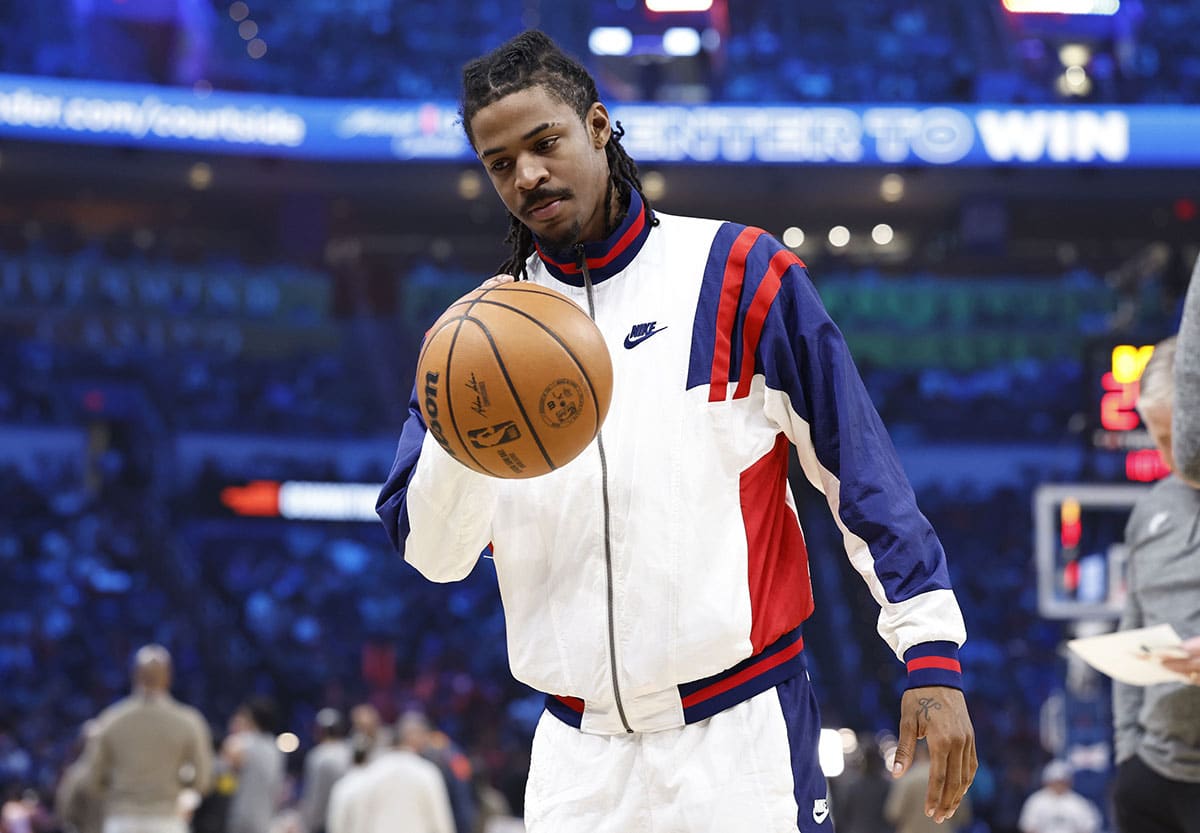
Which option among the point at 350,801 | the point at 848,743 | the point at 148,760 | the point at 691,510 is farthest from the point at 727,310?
the point at 848,743

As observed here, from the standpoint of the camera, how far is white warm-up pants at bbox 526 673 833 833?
7.52ft

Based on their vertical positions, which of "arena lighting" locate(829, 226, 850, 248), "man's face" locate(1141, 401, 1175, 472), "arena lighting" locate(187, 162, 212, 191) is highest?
"arena lighting" locate(187, 162, 212, 191)

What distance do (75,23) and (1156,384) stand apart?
1910 cm

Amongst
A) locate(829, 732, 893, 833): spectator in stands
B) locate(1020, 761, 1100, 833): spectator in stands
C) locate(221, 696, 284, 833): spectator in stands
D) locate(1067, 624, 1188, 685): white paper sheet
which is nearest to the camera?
locate(1067, 624, 1188, 685): white paper sheet

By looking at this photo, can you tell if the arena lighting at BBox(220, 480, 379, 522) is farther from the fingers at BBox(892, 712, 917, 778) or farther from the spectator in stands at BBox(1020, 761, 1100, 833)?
the fingers at BBox(892, 712, 917, 778)

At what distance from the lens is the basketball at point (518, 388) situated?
2281 millimetres

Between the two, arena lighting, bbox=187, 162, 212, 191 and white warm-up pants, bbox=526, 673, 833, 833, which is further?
arena lighting, bbox=187, 162, 212, 191

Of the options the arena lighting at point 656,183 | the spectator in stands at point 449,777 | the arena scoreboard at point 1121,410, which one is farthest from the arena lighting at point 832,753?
the arena lighting at point 656,183

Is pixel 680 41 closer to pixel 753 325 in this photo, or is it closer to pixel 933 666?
pixel 753 325

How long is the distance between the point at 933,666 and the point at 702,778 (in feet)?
1.24

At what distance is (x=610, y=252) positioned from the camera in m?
2.56

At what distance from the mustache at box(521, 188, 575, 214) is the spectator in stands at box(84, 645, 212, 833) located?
19.2 ft

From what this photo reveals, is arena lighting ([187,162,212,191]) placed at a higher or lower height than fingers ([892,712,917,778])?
higher

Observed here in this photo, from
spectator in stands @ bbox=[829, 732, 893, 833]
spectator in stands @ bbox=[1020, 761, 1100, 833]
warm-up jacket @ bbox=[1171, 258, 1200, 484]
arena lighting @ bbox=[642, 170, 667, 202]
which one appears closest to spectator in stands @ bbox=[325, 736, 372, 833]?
spectator in stands @ bbox=[829, 732, 893, 833]
